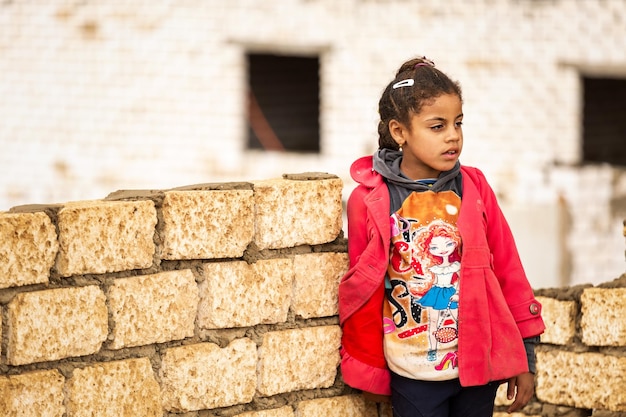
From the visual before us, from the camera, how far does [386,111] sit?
420 centimetres

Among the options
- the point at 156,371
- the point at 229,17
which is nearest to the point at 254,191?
the point at 156,371

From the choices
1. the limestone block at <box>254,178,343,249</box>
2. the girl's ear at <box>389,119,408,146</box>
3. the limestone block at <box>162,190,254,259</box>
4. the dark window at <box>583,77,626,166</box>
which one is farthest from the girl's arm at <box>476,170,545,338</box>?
the dark window at <box>583,77,626,166</box>

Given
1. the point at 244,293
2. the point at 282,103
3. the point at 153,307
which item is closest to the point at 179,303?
the point at 153,307

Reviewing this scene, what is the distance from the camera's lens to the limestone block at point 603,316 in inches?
197

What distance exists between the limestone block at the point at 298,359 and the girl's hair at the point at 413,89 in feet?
3.02

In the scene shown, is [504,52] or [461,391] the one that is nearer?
[461,391]

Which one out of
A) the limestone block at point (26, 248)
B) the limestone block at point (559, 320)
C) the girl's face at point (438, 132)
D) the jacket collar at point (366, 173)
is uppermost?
the girl's face at point (438, 132)

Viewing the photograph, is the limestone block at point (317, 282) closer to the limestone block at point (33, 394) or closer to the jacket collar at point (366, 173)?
the jacket collar at point (366, 173)

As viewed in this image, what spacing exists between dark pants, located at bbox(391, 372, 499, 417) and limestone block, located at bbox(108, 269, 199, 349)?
81cm

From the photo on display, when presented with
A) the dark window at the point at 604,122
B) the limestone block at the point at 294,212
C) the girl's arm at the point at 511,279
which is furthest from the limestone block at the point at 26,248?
the dark window at the point at 604,122

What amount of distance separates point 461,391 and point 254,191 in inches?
42.5

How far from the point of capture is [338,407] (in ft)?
15.2

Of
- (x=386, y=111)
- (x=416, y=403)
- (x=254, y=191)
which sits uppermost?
(x=386, y=111)

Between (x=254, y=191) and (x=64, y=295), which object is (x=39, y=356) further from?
(x=254, y=191)
